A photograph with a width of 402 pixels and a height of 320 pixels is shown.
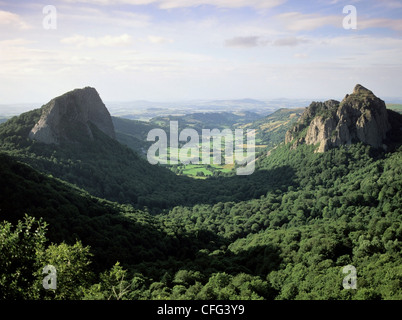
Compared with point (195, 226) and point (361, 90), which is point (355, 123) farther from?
point (195, 226)

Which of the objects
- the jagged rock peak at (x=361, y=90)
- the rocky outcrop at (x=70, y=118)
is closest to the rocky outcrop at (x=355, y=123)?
the jagged rock peak at (x=361, y=90)

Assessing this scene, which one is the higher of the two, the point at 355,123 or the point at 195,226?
the point at 355,123

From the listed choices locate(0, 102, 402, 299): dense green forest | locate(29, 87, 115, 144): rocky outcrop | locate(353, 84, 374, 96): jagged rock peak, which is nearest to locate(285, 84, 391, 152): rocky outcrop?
locate(353, 84, 374, 96): jagged rock peak

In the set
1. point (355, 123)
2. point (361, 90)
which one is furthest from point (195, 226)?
point (361, 90)

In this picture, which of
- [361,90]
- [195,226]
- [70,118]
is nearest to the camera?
[195,226]

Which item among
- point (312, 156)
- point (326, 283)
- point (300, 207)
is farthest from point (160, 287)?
point (312, 156)

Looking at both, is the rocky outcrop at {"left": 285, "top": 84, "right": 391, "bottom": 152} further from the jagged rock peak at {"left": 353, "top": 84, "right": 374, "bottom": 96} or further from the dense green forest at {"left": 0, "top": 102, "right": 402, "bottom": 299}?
the dense green forest at {"left": 0, "top": 102, "right": 402, "bottom": 299}

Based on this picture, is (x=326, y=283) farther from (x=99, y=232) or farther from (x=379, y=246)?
(x=99, y=232)
